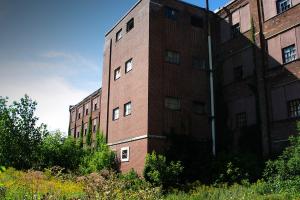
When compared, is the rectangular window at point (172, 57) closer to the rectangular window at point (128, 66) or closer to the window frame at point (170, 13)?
the window frame at point (170, 13)

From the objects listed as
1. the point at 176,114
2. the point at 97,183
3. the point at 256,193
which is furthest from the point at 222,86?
the point at 97,183

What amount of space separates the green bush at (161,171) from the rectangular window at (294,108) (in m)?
7.72

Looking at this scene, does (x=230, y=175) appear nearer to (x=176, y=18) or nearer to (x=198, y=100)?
(x=198, y=100)

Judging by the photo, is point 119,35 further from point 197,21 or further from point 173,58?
point 197,21

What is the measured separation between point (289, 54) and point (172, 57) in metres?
8.20

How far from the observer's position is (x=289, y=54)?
2184 cm

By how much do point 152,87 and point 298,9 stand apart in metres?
10.8

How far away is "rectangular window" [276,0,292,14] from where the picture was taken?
22.3 m

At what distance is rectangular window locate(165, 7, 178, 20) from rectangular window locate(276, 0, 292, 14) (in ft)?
24.9

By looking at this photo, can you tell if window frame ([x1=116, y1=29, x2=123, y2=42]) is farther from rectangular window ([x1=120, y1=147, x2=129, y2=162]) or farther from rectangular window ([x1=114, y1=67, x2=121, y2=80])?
rectangular window ([x1=120, y1=147, x2=129, y2=162])

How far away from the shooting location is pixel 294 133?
20141mm

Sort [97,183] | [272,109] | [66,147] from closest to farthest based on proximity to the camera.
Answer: [97,183], [272,109], [66,147]

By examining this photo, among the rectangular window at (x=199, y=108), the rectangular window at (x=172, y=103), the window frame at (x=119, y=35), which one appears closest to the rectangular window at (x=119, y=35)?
the window frame at (x=119, y=35)

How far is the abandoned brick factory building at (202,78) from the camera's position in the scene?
71.8 feet
